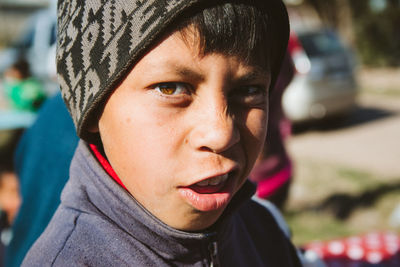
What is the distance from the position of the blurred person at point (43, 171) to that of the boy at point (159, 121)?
379 mm

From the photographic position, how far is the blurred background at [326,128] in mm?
4555

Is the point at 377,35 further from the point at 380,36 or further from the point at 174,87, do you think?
the point at 174,87

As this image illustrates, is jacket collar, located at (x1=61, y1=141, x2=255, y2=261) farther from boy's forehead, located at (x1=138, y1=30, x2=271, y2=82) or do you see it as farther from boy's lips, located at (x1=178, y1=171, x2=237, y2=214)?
boy's forehead, located at (x1=138, y1=30, x2=271, y2=82)

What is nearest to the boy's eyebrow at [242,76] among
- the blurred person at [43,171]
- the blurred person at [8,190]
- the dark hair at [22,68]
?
the blurred person at [43,171]

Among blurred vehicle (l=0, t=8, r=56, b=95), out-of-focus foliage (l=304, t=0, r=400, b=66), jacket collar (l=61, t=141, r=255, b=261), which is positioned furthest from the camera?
out-of-focus foliage (l=304, t=0, r=400, b=66)

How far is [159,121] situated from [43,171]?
804 mm

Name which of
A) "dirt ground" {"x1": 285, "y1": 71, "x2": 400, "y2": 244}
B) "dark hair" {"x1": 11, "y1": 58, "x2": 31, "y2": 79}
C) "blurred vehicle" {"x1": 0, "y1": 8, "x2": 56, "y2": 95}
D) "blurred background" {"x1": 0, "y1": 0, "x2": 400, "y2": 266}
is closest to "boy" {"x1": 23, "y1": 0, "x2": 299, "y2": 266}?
"blurred background" {"x1": 0, "y1": 0, "x2": 400, "y2": 266}

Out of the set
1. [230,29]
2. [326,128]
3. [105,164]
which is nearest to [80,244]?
[105,164]

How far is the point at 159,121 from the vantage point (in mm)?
956

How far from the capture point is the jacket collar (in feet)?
3.36

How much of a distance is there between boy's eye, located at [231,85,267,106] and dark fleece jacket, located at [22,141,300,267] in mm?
278

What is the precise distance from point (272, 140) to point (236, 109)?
2.00 m

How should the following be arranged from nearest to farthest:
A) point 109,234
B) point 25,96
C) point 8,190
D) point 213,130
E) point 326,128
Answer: point 213,130 < point 109,234 < point 8,190 < point 25,96 < point 326,128

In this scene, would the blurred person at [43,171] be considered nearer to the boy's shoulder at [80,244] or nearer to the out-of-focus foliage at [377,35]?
the boy's shoulder at [80,244]
